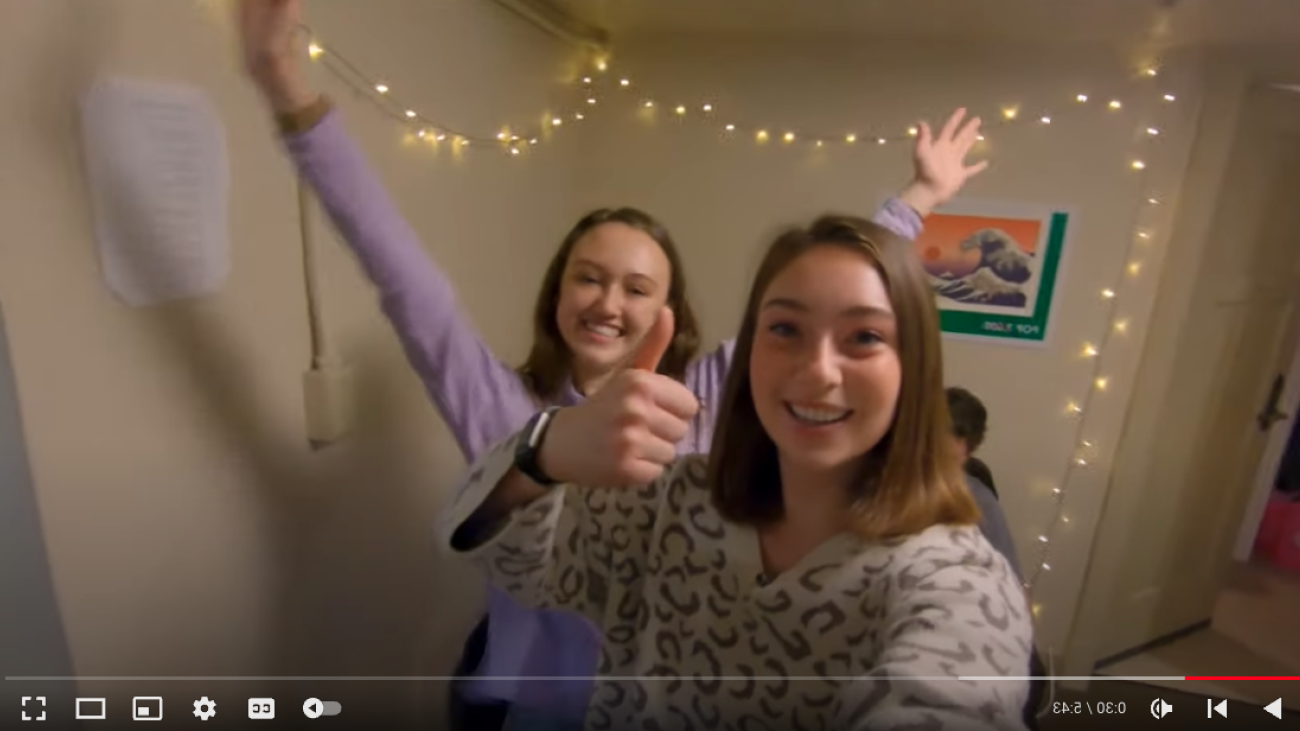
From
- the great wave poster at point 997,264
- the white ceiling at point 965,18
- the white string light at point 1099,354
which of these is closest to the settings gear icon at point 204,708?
the white ceiling at point 965,18

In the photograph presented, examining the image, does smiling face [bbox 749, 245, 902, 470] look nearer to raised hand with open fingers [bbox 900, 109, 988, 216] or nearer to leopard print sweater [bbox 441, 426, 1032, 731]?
leopard print sweater [bbox 441, 426, 1032, 731]

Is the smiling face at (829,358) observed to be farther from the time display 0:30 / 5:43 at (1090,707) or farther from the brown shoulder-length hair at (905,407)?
the time display 0:30 / 5:43 at (1090,707)

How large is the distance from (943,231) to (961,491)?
3.50ft

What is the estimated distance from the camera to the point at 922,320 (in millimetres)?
456

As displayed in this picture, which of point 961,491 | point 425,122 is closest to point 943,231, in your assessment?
point 425,122

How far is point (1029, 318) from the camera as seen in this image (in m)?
1.48

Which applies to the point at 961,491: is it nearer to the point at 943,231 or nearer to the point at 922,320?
the point at 922,320

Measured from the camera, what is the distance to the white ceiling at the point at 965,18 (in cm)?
108

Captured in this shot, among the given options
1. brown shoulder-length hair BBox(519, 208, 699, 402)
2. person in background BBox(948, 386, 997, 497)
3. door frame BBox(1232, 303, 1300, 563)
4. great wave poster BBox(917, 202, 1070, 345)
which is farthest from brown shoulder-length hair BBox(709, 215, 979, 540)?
door frame BBox(1232, 303, 1300, 563)

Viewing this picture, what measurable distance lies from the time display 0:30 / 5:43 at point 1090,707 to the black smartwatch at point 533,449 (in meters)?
0.55
